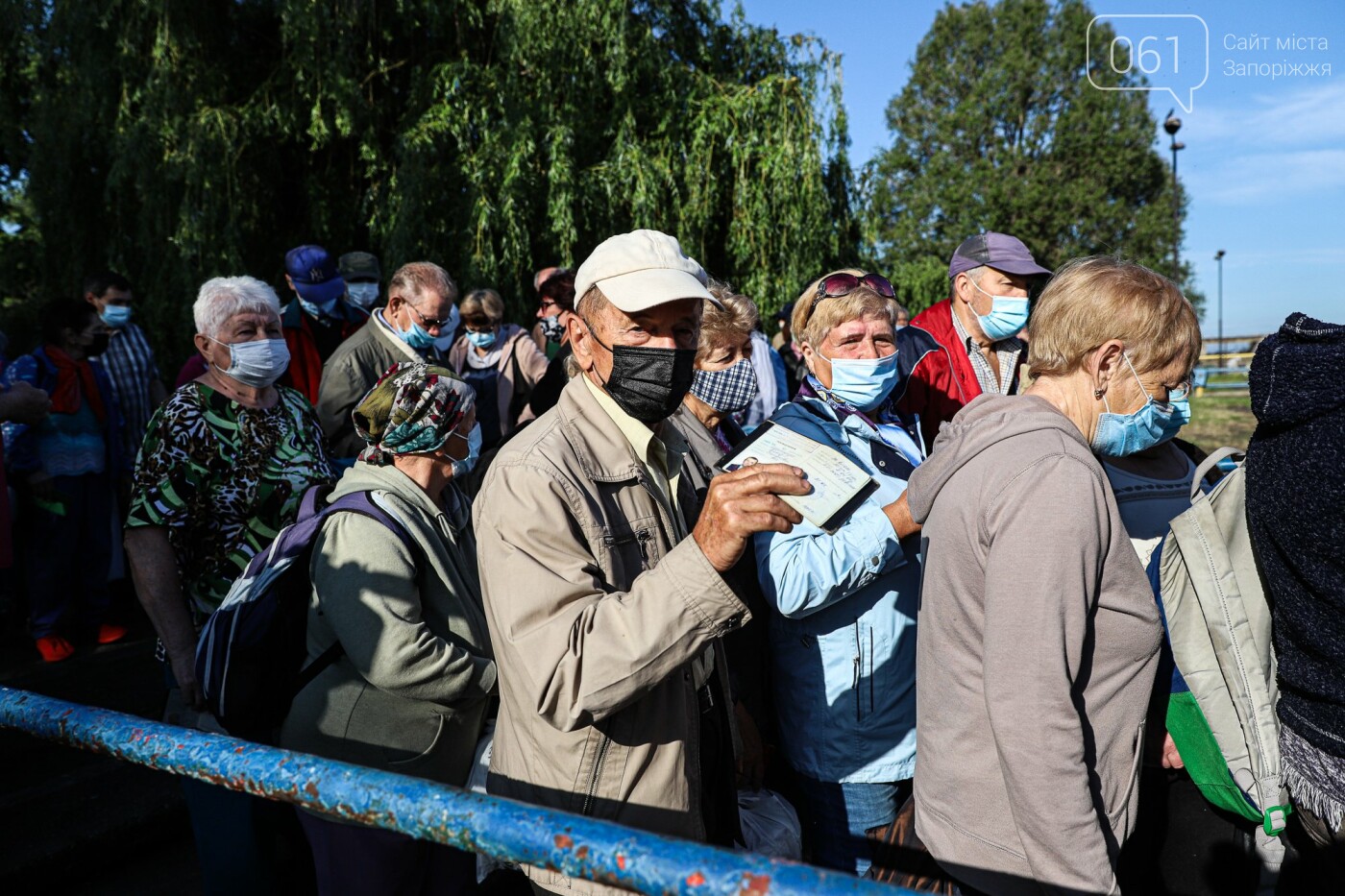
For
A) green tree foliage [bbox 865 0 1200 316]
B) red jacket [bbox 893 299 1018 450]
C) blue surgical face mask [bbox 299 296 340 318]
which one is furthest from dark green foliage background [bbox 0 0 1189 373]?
green tree foliage [bbox 865 0 1200 316]

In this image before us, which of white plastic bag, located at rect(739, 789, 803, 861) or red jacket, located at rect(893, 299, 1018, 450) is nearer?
white plastic bag, located at rect(739, 789, 803, 861)

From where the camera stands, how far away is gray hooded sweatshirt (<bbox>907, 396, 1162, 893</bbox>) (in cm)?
154

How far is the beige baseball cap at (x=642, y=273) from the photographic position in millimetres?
1776

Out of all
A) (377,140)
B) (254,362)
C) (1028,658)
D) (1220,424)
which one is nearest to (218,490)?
(254,362)

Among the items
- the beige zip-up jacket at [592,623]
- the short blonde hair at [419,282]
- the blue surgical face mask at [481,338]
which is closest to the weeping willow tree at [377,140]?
the blue surgical face mask at [481,338]

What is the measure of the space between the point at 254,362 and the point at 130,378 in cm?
331

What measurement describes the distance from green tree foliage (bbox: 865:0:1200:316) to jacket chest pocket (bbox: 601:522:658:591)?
30.7 metres

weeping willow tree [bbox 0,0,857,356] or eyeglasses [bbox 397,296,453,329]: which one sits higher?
weeping willow tree [bbox 0,0,857,356]

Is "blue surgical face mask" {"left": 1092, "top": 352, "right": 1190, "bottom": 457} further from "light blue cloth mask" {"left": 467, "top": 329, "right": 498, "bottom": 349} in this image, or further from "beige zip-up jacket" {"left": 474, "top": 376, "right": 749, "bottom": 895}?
"light blue cloth mask" {"left": 467, "top": 329, "right": 498, "bottom": 349}

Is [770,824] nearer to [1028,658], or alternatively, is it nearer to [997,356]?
[1028,658]

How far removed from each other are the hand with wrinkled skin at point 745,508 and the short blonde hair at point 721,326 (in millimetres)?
2125

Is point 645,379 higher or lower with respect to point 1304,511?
higher

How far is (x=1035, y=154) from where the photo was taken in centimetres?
3259

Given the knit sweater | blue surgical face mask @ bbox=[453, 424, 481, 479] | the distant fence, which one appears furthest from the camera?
the distant fence
